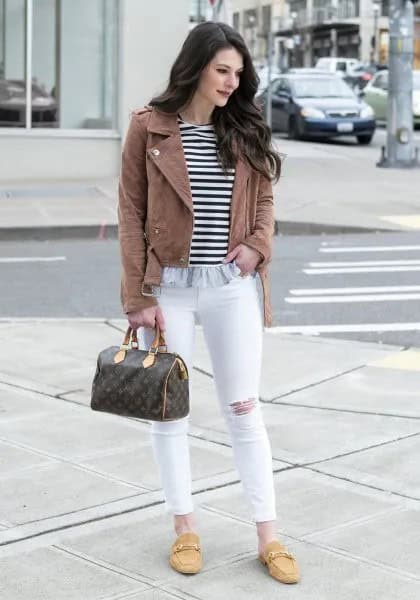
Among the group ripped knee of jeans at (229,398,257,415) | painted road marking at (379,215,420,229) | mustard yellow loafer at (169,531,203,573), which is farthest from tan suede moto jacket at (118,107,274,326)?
painted road marking at (379,215,420,229)

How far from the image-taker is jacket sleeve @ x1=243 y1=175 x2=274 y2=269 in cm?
401

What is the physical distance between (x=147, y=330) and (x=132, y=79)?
14.9m

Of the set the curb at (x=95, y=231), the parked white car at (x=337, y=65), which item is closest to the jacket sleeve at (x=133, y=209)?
the curb at (x=95, y=231)

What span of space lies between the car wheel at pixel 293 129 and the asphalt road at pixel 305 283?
1422 centimetres

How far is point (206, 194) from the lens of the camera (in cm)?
394

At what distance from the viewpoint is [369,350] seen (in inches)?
301

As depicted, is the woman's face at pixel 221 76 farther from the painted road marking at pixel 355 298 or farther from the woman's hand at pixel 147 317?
the painted road marking at pixel 355 298

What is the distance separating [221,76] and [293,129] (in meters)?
24.1

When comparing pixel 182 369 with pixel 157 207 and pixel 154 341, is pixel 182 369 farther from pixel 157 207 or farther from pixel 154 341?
pixel 157 207

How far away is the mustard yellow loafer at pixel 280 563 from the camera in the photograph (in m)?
3.94

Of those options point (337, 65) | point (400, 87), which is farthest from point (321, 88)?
point (337, 65)

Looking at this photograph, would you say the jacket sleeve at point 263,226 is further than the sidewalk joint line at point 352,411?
A: No

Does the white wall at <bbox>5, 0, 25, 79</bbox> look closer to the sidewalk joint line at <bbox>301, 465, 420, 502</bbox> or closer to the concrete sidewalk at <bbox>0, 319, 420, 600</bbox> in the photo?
the concrete sidewalk at <bbox>0, 319, 420, 600</bbox>

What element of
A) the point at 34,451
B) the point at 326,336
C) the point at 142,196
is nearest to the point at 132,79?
the point at 326,336
